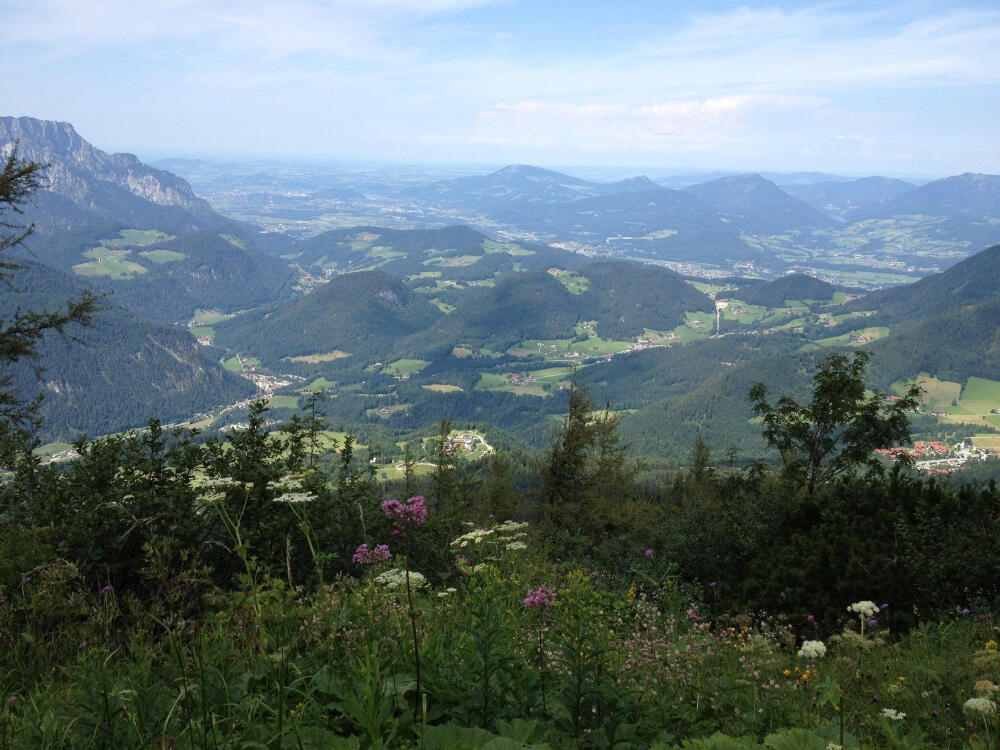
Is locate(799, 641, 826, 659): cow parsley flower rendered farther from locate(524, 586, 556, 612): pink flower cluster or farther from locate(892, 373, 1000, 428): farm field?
locate(892, 373, 1000, 428): farm field

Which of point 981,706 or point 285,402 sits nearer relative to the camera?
point 981,706

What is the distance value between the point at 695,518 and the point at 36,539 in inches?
471

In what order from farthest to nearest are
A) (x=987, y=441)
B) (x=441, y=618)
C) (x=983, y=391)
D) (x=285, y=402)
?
(x=285, y=402) → (x=983, y=391) → (x=987, y=441) → (x=441, y=618)

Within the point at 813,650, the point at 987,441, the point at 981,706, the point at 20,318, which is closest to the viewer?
the point at 981,706

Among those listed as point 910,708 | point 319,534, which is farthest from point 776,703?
point 319,534

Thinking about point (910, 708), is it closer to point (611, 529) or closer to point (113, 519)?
point (113, 519)

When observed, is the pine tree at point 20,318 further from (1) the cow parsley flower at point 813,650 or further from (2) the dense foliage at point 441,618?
(1) the cow parsley flower at point 813,650

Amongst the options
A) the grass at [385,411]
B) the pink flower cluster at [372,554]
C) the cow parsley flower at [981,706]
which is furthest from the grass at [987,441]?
the pink flower cluster at [372,554]

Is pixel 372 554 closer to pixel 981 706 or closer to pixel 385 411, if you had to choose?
pixel 981 706

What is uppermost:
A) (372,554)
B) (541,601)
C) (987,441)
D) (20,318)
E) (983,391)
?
(20,318)

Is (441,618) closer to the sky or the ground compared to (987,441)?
closer to the sky

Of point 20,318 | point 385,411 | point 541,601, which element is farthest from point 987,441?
point 20,318

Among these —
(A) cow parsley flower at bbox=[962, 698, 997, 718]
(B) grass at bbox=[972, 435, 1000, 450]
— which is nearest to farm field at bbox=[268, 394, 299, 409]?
(B) grass at bbox=[972, 435, 1000, 450]

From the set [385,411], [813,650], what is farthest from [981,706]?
[385,411]
